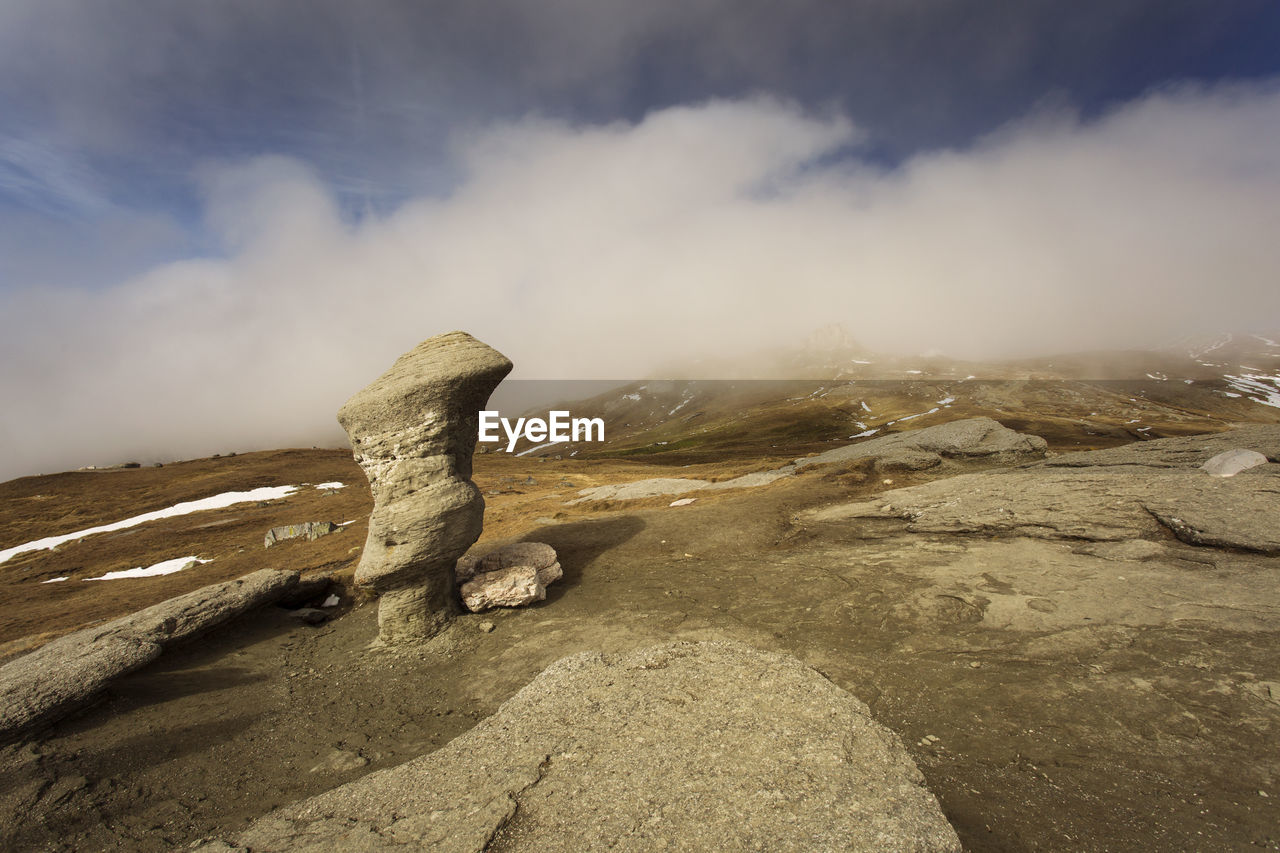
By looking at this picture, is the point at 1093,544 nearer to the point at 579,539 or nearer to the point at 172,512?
the point at 579,539

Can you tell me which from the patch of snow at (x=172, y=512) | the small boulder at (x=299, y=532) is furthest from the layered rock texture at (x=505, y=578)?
the patch of snow at (x=172, y=512)

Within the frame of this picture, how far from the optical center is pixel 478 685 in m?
9.65

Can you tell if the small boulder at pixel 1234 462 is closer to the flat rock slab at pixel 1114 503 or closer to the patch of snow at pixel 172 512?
the flat rock slab at pixel 1114 503

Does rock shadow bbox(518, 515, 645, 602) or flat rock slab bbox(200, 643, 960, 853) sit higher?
flat rock slab bbox(200, 643, 960, 853)

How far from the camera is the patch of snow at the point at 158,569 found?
2617cm

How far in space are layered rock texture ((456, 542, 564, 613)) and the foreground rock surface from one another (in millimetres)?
5131

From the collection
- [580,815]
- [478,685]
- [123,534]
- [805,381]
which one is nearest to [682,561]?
[478,685]

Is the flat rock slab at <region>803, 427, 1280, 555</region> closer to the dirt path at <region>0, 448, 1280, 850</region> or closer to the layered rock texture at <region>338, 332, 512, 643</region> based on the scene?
the dirt path at <region>0, 448, 1280, 850</region>

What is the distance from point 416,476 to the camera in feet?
38.9

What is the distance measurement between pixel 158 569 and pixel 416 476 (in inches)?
994

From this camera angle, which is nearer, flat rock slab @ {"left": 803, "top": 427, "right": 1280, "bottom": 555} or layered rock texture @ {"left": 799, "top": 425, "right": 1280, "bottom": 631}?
layered rock texture @ {"left": 799, "top": 425, "right": 1280, "bottom": 631}

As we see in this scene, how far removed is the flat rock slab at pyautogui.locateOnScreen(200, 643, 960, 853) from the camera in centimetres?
497

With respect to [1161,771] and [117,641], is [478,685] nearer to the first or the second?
[117,641]

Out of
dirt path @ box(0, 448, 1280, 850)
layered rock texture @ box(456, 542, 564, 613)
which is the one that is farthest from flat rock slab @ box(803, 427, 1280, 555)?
layered rock texture @ box(456, 542, 564, 613)
